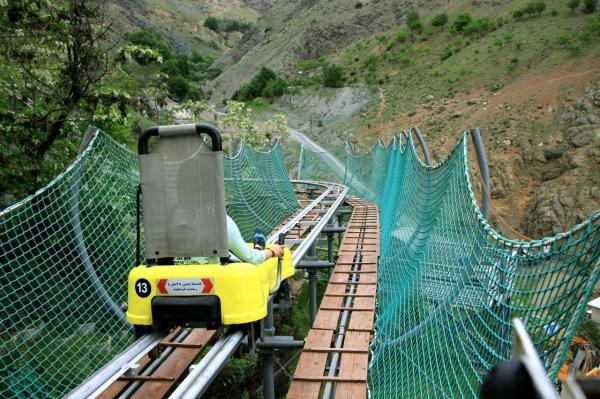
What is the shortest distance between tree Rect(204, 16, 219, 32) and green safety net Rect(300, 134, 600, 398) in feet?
401

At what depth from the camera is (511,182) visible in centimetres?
2542

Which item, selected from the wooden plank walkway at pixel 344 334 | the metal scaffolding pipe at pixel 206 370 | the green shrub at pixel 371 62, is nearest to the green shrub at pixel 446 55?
the green shrub at pixel 371 62

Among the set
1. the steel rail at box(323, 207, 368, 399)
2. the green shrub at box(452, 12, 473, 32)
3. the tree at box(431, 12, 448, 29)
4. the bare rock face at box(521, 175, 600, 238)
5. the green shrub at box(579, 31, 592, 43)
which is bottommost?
the bare rock face at box(521, 175, 600, 238)

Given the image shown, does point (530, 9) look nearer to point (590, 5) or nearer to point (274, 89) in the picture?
point (590, 5)

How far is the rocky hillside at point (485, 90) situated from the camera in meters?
24.3

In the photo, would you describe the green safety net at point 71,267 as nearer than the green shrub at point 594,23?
Yes

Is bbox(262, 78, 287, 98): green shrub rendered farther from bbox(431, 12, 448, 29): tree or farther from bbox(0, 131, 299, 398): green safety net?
bbox(0, 131, 299, 398): green safety net

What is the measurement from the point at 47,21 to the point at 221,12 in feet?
465

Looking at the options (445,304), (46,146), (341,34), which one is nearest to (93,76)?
(46,146)

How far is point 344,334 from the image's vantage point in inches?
145

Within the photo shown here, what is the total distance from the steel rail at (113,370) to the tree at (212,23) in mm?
126142

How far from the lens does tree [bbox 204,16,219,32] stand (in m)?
120

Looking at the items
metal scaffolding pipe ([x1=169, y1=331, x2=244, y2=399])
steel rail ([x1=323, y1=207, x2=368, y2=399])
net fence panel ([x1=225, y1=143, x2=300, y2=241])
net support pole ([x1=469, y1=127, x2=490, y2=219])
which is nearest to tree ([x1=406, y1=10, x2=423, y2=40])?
net fence panel ([x1=225, y1=143, x2=300, y2=241])

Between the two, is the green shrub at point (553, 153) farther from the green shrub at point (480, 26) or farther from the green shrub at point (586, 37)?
the green shrub at point (480, 26)
